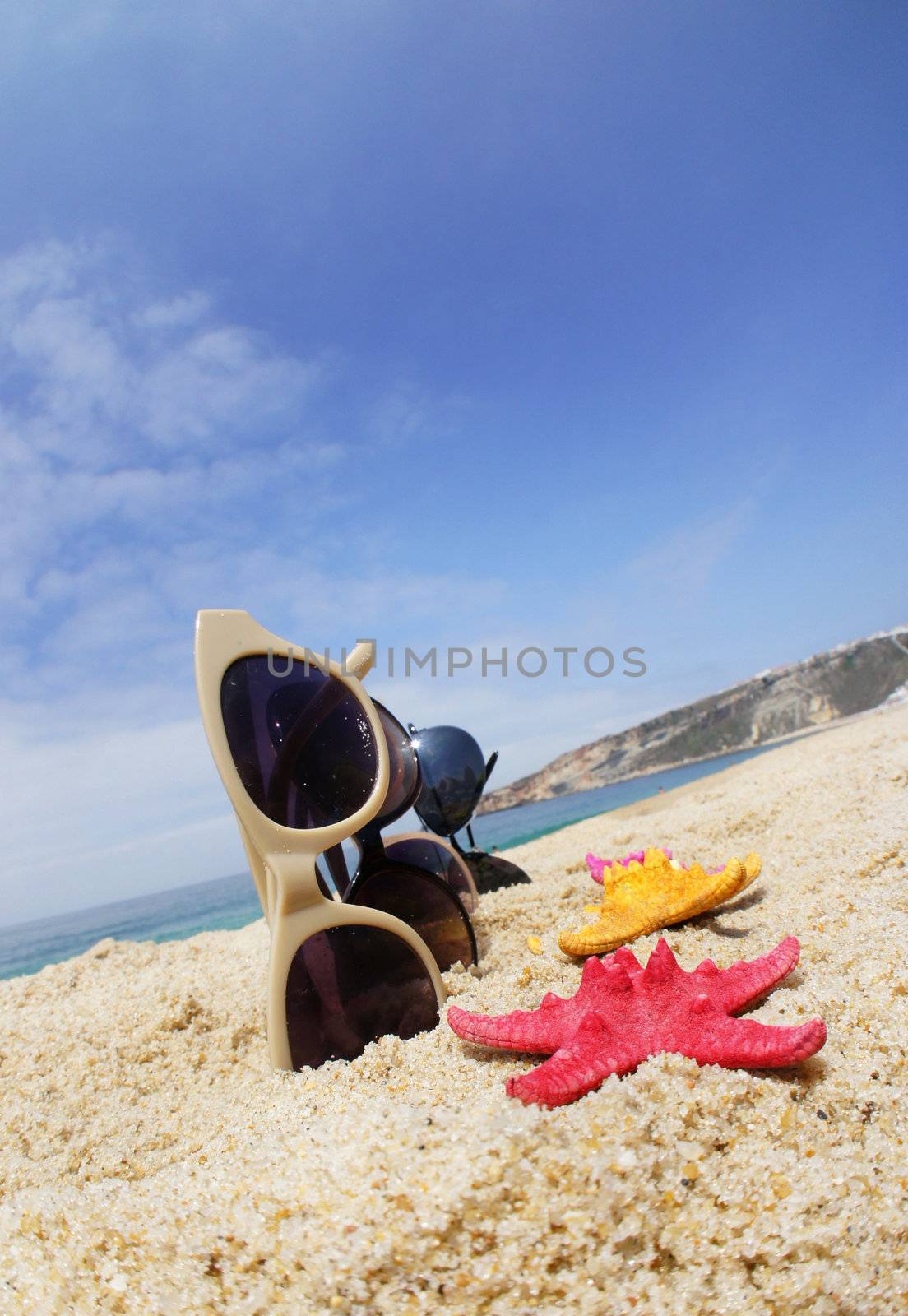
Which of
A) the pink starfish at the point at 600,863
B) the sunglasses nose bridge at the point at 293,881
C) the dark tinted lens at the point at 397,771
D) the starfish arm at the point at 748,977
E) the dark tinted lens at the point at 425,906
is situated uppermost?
the dark tinted lens at the point at 397,771

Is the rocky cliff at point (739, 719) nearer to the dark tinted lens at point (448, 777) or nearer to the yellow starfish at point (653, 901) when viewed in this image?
the dark tinted lens at point (448, 777)

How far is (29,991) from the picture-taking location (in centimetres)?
343

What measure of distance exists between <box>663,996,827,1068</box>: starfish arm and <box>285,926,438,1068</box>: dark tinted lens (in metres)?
1.00

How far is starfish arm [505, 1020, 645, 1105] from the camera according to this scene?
49.8 inches

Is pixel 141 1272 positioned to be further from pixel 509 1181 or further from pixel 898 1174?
pixel 898 1174

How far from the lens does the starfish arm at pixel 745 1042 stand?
A: 4.14ft

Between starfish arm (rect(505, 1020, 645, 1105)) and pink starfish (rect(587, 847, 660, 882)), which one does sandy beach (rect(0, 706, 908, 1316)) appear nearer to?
starfish arm (rect(505, 1020, 645, 1105))

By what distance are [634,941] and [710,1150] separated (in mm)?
1313

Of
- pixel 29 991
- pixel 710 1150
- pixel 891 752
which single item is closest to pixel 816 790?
pixel 891 752

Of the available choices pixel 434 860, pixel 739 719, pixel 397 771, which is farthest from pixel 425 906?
pixel 739 719

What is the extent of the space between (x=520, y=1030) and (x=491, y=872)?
2.50m

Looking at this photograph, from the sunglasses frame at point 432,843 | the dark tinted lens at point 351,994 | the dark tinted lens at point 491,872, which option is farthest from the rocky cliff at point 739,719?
the dark tinted lens at point 351,994

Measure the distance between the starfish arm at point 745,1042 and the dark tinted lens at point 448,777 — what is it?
7.45 ft

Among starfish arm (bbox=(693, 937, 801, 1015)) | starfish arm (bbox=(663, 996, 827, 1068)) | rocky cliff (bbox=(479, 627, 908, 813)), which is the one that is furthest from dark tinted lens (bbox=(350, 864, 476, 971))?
rocky cliff (bbox=(479, 627, 908, 813))
